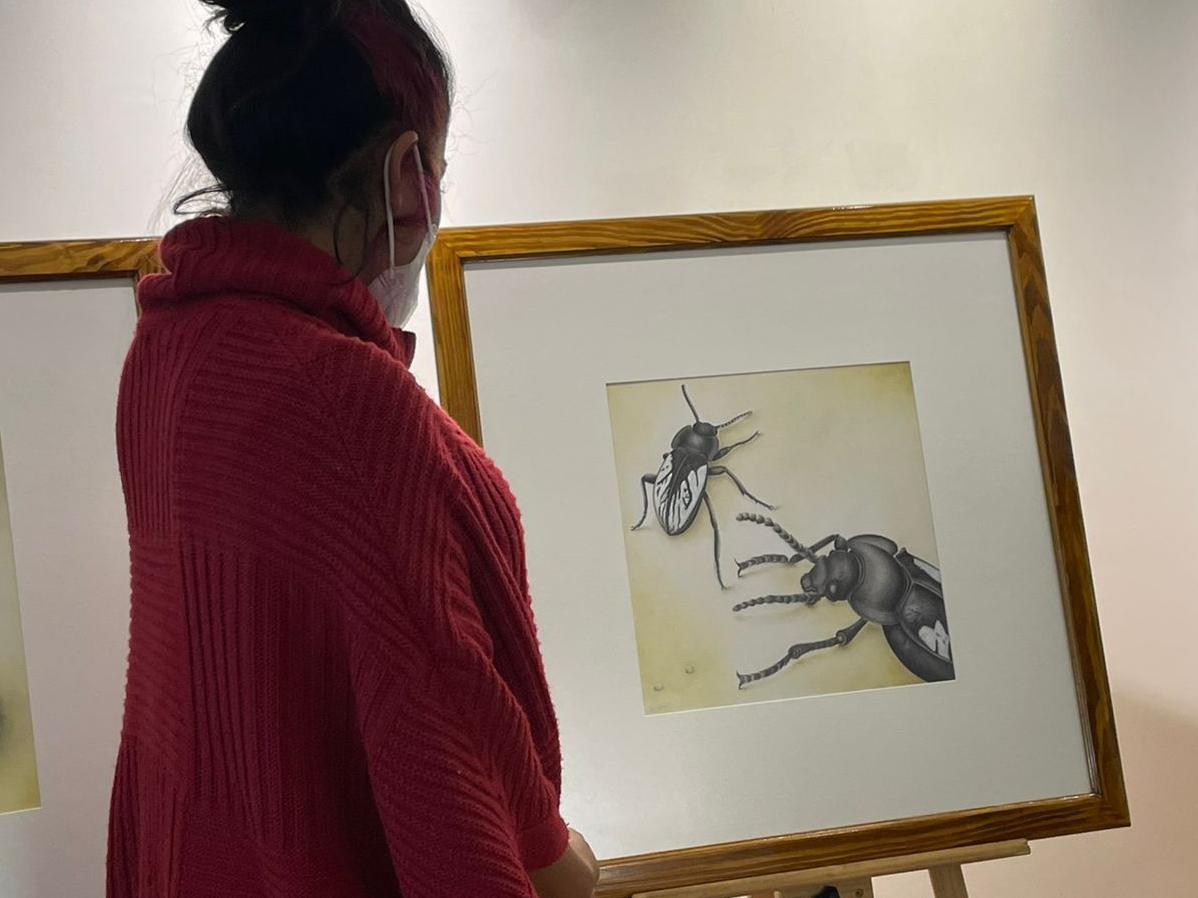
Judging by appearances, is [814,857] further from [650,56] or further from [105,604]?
[650,56]

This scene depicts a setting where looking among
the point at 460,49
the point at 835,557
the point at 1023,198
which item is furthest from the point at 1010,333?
the point at 460,49

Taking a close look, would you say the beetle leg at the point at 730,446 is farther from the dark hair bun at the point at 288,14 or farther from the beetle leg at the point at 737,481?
the dark hair bun at the point at 288,14

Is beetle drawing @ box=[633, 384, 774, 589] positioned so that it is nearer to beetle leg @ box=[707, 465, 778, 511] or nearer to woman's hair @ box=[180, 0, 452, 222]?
beetle leg @ box=[707, 465, 778, 511]

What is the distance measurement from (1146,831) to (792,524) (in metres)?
0.50

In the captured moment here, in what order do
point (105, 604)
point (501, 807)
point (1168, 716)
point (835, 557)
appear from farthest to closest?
1. point (1168, 716)
2. point (835, 557)
3. point (105, 604)
4. point (501, 807)

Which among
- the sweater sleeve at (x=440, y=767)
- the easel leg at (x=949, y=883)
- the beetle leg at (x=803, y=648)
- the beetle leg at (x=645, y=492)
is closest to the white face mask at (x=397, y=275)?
the sweater sleeve at (x=440, y=767)

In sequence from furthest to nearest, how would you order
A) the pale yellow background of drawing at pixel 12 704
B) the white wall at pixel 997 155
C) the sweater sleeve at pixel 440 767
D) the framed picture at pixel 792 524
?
the white wall at pixel 997 155 < the framed picture at pixel 792 524 < the pale yellow background of drawing at pixel 12 704 < the sweater sleeve at pixel 440 767

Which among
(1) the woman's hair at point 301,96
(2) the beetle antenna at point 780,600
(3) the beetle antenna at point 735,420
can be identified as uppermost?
(1) the woman's hair at point 301,96

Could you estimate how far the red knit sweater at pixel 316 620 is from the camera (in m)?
0.61

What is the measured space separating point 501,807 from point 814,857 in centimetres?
54

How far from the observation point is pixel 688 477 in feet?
3.69

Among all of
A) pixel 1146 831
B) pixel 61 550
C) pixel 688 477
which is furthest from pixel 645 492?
pixel 1146 831

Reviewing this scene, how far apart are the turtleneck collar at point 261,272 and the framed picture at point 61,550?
0.36m

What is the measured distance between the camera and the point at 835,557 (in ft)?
3.75
